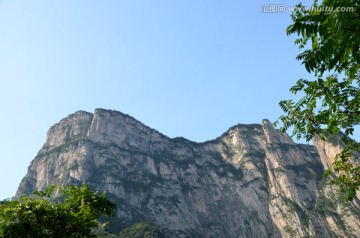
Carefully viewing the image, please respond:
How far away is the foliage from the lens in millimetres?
138125

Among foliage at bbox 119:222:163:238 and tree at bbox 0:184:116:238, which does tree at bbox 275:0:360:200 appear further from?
foliage at bbox 119:222:163:238

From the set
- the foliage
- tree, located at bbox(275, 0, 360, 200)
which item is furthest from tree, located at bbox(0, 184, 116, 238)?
the foliage

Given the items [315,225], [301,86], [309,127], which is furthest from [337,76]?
[315,225]

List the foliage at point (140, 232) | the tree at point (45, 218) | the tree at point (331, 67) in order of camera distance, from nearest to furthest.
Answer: the tree at point (331, 67) → the tree at point (45, 218) → the foliage at point (140, 232)

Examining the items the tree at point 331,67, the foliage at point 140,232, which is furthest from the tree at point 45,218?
the foliage at point 140,232

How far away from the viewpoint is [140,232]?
142 meters

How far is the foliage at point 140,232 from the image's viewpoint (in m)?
138

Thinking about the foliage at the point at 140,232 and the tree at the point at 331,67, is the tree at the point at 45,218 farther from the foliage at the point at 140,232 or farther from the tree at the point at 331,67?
the foliage at the point at 140,232

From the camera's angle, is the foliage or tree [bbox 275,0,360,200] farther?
the foliage

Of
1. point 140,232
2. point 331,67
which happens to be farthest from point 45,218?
point 140,232

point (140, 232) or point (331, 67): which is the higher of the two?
point (140, 232)

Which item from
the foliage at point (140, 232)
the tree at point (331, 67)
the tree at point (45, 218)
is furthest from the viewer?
the foliage at point (140, 232)

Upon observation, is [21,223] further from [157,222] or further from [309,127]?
[157,222]

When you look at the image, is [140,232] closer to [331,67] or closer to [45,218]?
[45,218]
